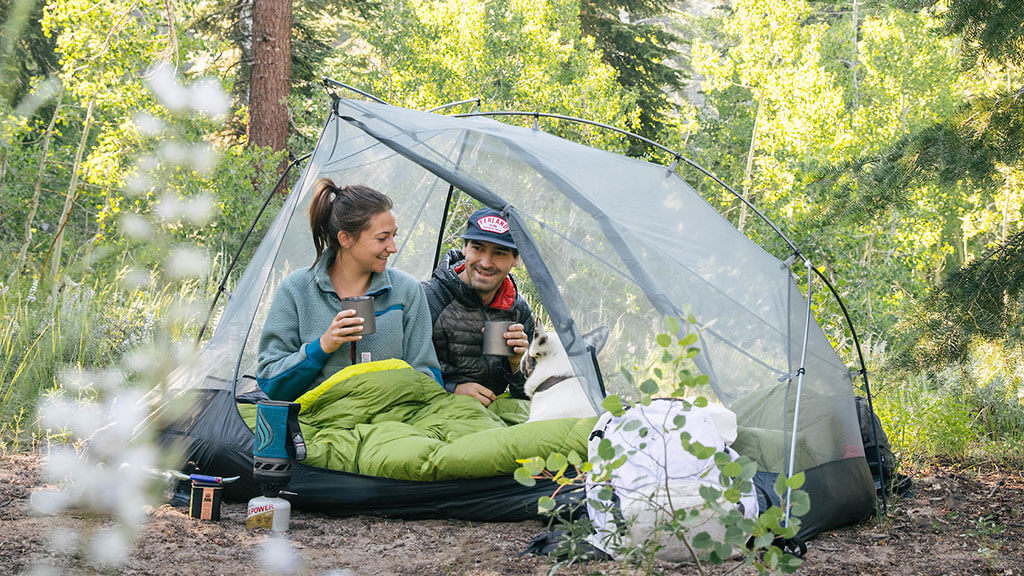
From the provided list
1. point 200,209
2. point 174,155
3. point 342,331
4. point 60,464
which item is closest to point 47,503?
point 60,464

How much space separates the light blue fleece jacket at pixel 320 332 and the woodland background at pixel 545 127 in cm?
39

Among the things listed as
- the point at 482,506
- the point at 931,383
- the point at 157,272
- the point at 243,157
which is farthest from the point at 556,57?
the point at 482,506

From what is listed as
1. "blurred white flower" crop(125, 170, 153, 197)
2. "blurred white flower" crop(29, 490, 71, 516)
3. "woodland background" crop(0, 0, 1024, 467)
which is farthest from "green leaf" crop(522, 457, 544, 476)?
"blurred white flower" crop(125, 170, 153, 197)

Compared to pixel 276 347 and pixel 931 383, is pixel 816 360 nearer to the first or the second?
pixel 276 347

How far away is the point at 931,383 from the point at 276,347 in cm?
371

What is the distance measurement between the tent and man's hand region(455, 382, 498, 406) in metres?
0.79

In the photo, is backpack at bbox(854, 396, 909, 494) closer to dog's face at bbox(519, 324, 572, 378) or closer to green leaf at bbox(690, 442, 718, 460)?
dog's face at bbox(519, 324, 572, 378)

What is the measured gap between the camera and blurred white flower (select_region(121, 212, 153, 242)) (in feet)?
23.4

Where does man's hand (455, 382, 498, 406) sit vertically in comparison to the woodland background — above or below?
below

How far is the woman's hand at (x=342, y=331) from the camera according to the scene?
3145mm

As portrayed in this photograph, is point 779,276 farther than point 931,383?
No

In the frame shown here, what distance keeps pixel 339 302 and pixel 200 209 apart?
13.6 ft

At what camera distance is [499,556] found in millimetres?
2648

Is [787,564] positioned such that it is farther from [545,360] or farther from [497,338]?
[497,338]
